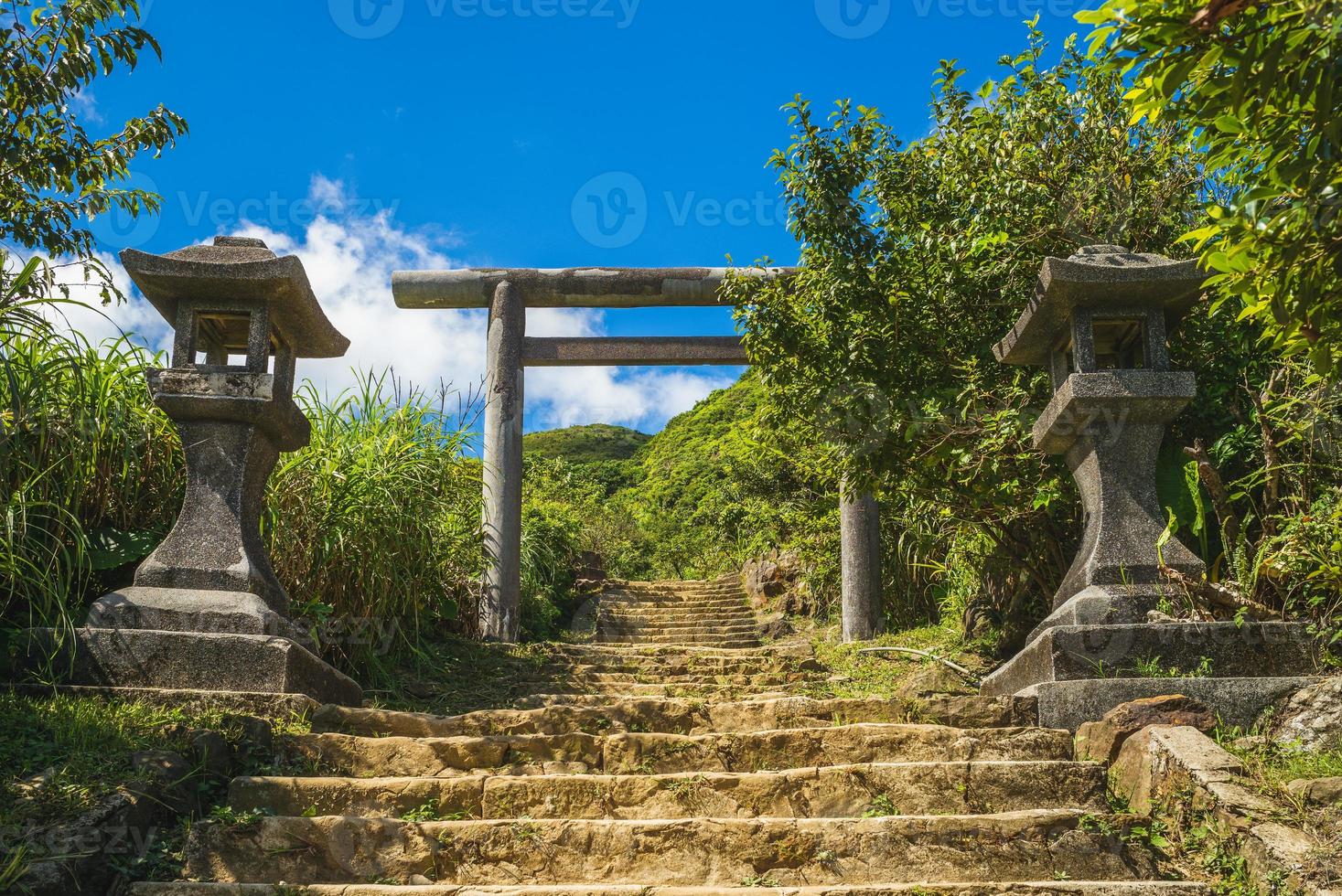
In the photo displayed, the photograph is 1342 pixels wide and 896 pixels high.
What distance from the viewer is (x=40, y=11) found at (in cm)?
470

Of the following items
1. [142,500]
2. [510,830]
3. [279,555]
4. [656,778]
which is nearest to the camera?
[510,830]

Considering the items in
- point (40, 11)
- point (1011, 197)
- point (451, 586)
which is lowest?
point (451, 586)

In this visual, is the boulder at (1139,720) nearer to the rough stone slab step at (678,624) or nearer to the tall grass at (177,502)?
the tall grass at (177,502)

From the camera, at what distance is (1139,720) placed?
3.78 meters

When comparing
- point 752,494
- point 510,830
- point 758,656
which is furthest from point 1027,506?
point 752,494

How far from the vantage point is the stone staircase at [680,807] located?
126 inches

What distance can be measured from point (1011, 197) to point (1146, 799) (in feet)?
10.4

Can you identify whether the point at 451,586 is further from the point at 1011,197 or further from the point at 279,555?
the point at 1011,197

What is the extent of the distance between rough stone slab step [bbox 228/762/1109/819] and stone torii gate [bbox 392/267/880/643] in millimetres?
5310

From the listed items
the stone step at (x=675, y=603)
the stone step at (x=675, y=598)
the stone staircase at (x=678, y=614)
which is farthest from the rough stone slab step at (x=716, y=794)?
the stone step at (x=675, y=598)

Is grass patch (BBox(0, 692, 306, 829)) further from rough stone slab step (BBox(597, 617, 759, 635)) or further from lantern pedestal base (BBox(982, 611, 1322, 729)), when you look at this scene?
rough stone slab step (BBox(597, 617, 759, 635))

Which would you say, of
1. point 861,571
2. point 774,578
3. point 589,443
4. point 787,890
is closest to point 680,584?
point 774,578

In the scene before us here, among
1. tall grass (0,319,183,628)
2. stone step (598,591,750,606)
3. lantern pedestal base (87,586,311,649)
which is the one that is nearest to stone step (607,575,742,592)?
stone step (598,591,750,606)

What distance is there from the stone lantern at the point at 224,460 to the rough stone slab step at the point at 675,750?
58cm
